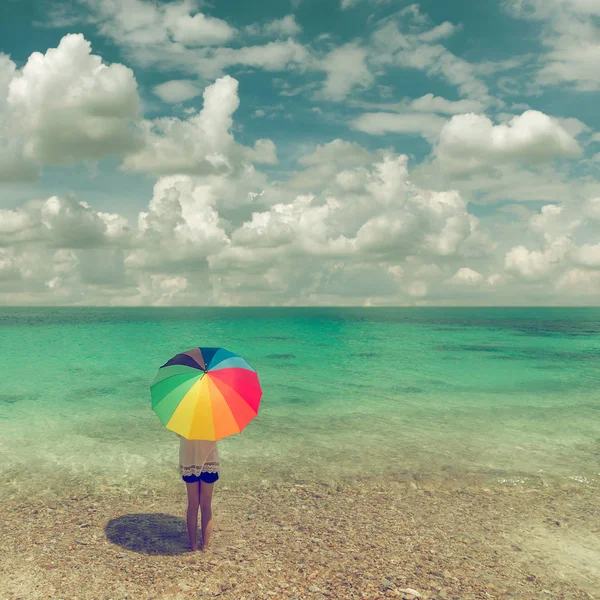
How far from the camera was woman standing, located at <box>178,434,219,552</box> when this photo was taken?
773 cm

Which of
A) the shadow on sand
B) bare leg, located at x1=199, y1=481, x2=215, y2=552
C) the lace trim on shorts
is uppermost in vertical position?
the lace trim on shorts

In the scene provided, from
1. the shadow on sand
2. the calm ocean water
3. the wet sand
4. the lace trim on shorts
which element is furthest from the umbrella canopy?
the calm ocean water

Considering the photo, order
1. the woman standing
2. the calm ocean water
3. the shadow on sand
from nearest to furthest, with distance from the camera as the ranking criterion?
the woman standing
the shadow on sand
the calm ocean water

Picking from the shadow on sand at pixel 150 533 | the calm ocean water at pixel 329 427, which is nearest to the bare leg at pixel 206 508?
the shadow on sand at pixel 150 533

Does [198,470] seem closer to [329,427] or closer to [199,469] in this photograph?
[199,469]

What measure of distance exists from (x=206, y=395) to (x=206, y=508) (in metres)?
2.56

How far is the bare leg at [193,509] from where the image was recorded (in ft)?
26.3

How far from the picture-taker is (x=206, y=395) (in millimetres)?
7062

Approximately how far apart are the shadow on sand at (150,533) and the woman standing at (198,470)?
83cm

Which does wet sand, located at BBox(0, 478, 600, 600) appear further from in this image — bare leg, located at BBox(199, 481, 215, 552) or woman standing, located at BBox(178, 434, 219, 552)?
woman standing, located at BBox(178, 434, 219, 552)

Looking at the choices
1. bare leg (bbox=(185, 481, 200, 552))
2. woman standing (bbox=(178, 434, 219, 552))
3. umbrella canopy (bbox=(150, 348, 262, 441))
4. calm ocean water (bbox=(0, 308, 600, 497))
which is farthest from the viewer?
calm ocean water (bbox=(0, 308, 600, 497))

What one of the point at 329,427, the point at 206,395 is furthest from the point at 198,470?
the point at 329,427

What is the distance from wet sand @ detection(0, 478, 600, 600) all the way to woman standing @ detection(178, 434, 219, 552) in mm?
958

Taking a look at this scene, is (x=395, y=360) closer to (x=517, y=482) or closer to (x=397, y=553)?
(x=517, y=482)
